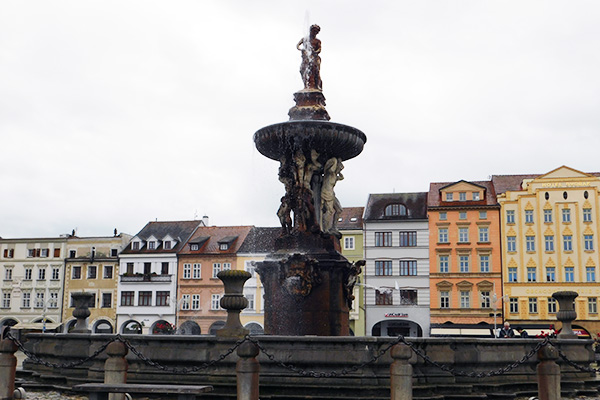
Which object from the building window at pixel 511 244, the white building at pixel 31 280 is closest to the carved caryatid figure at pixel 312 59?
the building window at pixel 511 244

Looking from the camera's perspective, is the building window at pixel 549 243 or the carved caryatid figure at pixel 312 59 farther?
the building window at pixel 549 243

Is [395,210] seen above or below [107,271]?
above

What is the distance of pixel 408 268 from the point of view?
51.7 m

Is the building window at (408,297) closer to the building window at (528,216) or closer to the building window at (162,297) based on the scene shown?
the building window at (528,216)

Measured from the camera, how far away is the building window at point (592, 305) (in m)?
47.6

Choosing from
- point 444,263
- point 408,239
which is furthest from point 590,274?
point 408,239

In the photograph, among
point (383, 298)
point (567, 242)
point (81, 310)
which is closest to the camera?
point (81, 310)

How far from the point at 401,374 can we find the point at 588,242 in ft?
146

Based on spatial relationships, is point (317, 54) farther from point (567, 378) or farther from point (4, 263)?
point (4, 263)

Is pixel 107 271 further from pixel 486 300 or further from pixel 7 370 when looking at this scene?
pixel 7 370

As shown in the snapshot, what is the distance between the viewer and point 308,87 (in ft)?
51.4

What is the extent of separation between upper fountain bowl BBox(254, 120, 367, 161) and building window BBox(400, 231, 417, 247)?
3781 centimetres

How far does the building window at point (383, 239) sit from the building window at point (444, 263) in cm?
409

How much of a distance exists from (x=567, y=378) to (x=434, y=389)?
382 centimetres
